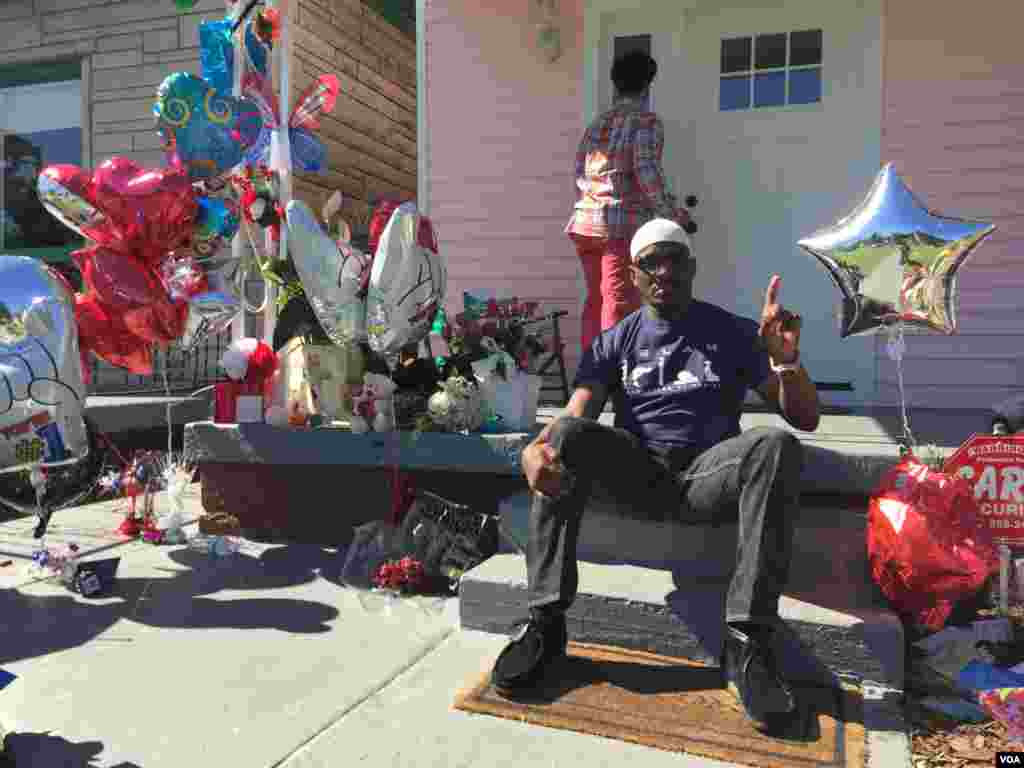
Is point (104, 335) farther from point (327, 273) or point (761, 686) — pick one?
point (761, 686)

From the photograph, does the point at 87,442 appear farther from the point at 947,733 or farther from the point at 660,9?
the point at 660,9

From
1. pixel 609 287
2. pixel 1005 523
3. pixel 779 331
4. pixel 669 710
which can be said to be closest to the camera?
pixel 669 710

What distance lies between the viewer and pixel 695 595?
2.39 metres

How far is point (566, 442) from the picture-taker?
2.21 meters

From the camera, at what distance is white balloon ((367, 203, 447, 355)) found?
3.30 m

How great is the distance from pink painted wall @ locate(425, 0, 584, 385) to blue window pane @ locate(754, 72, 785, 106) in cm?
112

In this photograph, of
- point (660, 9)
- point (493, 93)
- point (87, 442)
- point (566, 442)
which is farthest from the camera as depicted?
point (493, 93)

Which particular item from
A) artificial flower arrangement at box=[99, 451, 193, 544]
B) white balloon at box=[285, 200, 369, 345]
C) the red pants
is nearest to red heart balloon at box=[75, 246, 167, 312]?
white balloon at box=[285, 200, 369, 345]

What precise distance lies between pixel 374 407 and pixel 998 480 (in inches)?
94.2

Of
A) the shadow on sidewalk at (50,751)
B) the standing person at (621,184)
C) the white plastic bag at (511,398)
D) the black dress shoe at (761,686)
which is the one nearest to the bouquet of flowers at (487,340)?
the white plastic bag at (511,398)

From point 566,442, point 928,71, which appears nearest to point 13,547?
point 566,442

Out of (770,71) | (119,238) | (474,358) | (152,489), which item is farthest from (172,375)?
(770,71)

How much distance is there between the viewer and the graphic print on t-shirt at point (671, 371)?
2406mm

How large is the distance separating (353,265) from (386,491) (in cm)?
104
